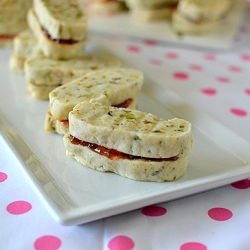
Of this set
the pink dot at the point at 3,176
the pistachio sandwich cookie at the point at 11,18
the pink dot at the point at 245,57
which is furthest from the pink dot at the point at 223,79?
the pink dot at the point at 3,176

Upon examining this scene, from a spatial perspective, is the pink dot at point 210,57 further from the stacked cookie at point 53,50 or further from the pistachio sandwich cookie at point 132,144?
the pistachio sandwich cookie at point 132,144

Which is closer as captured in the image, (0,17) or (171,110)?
(171,110)

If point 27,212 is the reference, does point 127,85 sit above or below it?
above

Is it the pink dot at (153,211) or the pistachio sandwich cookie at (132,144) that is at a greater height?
the pistachio sandwich cookie at (132,144)

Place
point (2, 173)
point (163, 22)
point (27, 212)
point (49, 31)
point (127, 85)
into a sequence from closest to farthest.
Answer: point (27, 212)
point (2, 173)
point (127, 85)
point (49, 31)
point (163, 22)

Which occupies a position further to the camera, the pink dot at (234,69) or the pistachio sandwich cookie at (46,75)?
the pink dot at (234,69)

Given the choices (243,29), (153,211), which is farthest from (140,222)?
(243,29)

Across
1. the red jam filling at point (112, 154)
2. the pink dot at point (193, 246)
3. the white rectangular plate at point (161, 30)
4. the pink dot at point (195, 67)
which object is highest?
the red jam filling at point (112, 154)

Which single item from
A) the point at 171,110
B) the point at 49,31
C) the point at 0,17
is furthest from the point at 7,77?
the point at 171,110

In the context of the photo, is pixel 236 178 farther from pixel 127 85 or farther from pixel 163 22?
pixel 163 22
